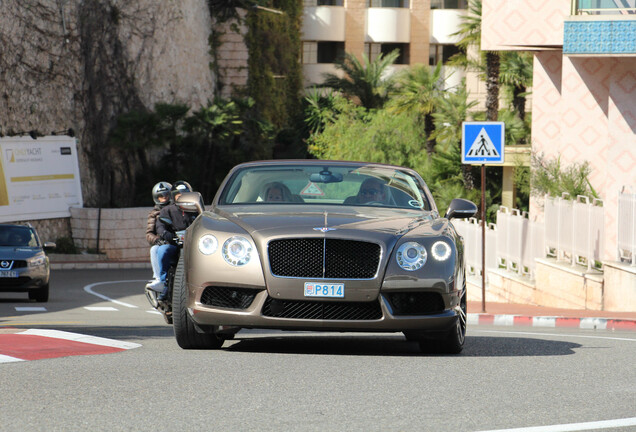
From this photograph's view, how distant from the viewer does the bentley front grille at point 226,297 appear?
9.73 meters

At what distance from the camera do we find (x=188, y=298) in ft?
32.6

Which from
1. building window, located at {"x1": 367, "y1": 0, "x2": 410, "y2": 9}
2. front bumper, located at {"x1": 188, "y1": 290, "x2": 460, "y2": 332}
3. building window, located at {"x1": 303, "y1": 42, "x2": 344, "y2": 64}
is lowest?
front bumper, located at {"x1": 188, "y1": 290, "x2": 460, "y2": 332}

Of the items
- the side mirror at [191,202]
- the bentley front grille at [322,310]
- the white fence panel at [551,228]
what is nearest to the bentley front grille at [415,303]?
the bentley front grille at [322,310]

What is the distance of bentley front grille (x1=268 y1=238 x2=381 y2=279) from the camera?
31.5 ft

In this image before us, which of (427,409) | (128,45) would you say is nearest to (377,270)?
(427,409)

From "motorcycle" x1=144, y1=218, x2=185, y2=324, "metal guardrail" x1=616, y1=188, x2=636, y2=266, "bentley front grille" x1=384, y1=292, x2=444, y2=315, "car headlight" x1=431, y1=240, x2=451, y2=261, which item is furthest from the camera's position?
"metal guardrail" x1=616, y1=188, x2=636, y2=266

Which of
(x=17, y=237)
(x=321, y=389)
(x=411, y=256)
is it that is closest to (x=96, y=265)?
(x=17, y=237)

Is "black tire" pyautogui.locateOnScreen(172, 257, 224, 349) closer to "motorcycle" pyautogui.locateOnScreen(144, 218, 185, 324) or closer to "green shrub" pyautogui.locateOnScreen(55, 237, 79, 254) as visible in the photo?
"motorcycle" pyautogui.locateOnScreen(144, 218, 185, 324)

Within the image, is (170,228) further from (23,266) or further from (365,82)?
(365,82)

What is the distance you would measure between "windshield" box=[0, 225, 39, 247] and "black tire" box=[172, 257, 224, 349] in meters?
16.3

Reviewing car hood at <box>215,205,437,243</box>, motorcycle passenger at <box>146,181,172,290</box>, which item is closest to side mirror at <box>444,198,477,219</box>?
car hood at <box>215,205,437,243</box>

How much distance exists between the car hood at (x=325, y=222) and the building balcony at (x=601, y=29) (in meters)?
15.7

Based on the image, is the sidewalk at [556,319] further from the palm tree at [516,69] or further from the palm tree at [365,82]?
the palm tree at [365,82]

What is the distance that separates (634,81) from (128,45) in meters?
27.6
